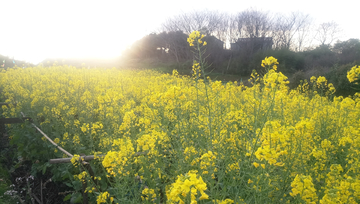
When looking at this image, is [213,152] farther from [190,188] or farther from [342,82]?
[342,82]

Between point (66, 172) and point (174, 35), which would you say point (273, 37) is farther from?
point (66, 172)

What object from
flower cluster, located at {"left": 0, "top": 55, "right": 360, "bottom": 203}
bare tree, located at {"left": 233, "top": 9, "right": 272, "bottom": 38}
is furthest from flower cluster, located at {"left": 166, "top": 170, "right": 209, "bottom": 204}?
bare tree, located at {"left": 233, "top": 9, "right": 272, "bottom": 38}

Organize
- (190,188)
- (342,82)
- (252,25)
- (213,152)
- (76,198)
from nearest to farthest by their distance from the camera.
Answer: (190,188), (213,152), (76,198), (342,82), (252,25)

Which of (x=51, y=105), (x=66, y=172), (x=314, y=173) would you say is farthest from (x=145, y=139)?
(x=51, y=105)

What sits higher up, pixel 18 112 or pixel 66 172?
pixel 18 112

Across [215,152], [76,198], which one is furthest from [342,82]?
[76,198]

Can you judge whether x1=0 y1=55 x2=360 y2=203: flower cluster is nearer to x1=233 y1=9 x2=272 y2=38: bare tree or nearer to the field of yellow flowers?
the field of yellow flowers

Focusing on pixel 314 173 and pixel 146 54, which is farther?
pixel 146 54

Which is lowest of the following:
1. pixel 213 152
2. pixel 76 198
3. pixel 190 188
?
pixel 76 198

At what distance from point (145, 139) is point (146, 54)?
34.3 m

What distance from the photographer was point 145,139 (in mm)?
2148

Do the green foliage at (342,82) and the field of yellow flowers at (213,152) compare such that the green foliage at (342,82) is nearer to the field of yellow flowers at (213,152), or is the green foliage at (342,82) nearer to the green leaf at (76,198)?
the field of yellow flowers at (213,152)

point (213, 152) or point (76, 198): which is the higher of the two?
point (213, 152)

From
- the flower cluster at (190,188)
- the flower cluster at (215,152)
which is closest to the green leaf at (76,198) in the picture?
the flower cluster at (215,152)
